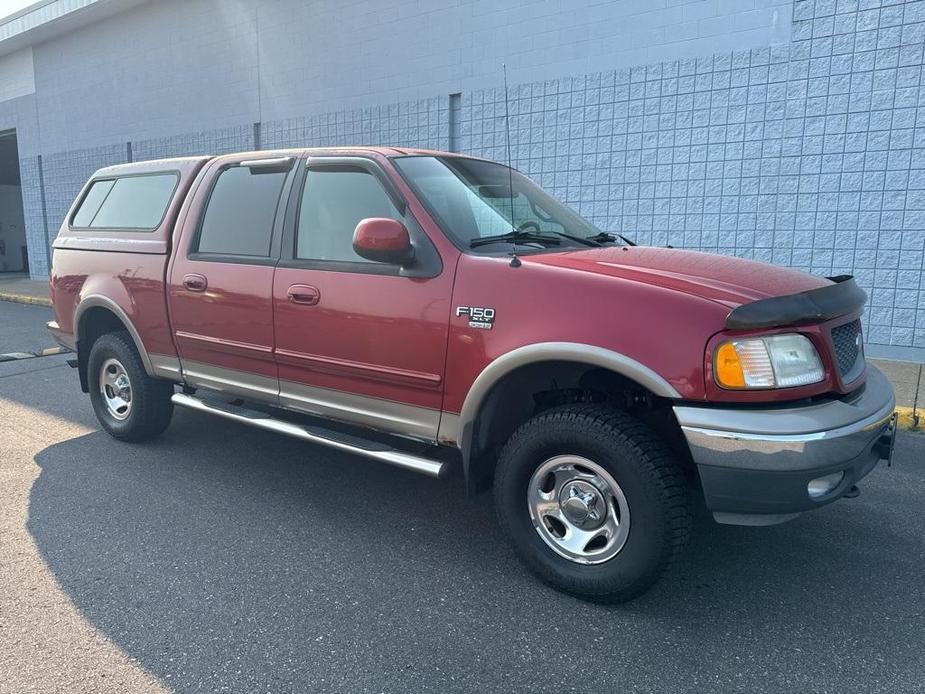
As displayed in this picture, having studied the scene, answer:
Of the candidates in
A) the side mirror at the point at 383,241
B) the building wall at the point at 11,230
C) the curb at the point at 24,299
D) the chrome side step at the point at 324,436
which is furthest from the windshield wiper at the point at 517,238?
the building wall at the point at 11,230

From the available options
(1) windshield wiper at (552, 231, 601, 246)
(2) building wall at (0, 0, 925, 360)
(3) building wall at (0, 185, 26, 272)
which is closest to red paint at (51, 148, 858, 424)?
(1) windshield wiper at (552, 231, 601, 246)

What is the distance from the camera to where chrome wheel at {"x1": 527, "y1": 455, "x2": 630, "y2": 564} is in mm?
2906

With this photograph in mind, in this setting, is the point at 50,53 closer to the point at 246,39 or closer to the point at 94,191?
the point at 246,39

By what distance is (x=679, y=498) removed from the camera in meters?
2.74

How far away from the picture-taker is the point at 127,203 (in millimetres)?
5047

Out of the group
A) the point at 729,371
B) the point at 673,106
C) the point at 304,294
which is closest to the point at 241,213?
the point at 304,294

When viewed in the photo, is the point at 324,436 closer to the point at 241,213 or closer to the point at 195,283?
the point at 195,283

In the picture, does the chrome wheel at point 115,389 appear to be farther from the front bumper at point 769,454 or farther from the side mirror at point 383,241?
the front bumper at point 769,454

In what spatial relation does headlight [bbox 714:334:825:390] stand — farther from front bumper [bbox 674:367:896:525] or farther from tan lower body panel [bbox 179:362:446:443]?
tan lower body panel [bbox 179:362:446:443]

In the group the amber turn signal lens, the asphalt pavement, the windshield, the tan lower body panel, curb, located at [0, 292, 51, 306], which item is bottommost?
curb, located at [0, 292, 51, 306]

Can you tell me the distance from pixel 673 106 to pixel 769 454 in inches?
260

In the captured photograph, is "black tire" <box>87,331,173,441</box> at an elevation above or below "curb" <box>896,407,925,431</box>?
above

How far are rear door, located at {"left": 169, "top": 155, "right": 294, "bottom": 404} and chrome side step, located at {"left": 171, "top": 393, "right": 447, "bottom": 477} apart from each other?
12 centimetres

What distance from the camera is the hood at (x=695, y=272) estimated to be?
2.78 m
